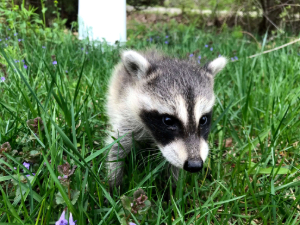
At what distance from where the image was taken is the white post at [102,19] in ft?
24.0

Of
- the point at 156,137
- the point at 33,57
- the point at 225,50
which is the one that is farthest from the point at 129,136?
the point at 225,50

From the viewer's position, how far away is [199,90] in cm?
275

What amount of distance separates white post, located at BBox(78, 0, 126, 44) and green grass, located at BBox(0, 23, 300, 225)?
1.98 m

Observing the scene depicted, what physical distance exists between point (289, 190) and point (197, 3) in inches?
418

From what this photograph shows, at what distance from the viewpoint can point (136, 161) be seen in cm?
328

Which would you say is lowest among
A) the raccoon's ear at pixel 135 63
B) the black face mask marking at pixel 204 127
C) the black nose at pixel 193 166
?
the black nose at pixel 193 166

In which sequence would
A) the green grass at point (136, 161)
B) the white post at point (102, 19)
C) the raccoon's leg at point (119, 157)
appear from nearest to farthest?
the green grass at point (136, 161), the raccoon's leg at point (119, 157), the white post at point (102, 19)

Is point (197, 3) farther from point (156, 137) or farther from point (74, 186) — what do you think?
point (74, 186)

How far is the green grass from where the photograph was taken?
6.66 ft

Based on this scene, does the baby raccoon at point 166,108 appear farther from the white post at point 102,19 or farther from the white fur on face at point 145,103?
the white post at point 102,19

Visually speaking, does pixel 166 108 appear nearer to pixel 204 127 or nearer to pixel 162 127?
pixel 162 127

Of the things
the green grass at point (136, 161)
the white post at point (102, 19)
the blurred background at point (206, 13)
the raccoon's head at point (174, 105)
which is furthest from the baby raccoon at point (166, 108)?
the blurred background at point (206, 13)

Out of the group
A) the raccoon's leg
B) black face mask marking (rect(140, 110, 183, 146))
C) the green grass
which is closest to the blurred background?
the green grass

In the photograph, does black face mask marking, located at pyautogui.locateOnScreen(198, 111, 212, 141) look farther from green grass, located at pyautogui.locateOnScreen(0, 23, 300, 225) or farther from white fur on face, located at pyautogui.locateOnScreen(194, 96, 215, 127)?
green grass, located at pyautogui.locateOnScreen(0, 23, 300, 225)
